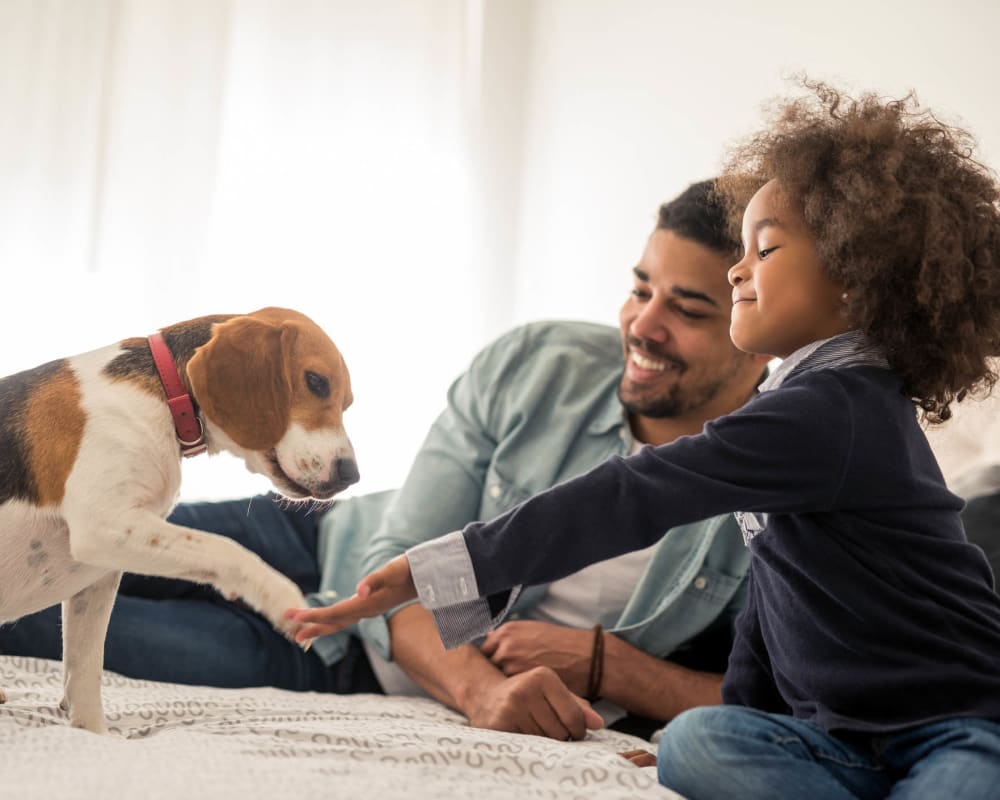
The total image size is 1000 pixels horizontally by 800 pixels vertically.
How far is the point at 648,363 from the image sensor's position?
5.87 feet

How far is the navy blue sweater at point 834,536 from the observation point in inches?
39.0

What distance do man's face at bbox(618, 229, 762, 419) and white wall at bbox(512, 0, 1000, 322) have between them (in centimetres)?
55

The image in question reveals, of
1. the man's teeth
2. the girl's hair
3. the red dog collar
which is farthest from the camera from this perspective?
the man's teeth

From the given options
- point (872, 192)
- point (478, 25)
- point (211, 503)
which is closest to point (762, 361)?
point (872, 192)

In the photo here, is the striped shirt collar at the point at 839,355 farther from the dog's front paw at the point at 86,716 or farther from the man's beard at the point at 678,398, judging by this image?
the dog's front paw at the point at 86,716

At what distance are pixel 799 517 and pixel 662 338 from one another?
2.49 ft

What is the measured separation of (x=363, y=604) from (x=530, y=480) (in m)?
0.82

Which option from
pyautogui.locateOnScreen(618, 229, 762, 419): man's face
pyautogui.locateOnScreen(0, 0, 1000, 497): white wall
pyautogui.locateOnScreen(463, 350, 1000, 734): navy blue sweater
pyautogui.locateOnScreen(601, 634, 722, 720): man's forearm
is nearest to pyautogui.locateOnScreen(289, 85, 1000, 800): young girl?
pyautogui.locateOnScreen(463, 350, 1000, 734): navy blue sweater

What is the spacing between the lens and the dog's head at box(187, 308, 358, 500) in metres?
0.95

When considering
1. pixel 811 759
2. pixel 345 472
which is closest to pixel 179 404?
pixel 345 472

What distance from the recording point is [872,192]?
1.09 meters

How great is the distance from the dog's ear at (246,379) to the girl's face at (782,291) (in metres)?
0.52

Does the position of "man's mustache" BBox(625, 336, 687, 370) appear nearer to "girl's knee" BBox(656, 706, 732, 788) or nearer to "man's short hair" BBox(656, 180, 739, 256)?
"man's short hair" BBox(656, 180, 739, 256)

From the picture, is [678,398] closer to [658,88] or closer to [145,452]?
[145,452]
